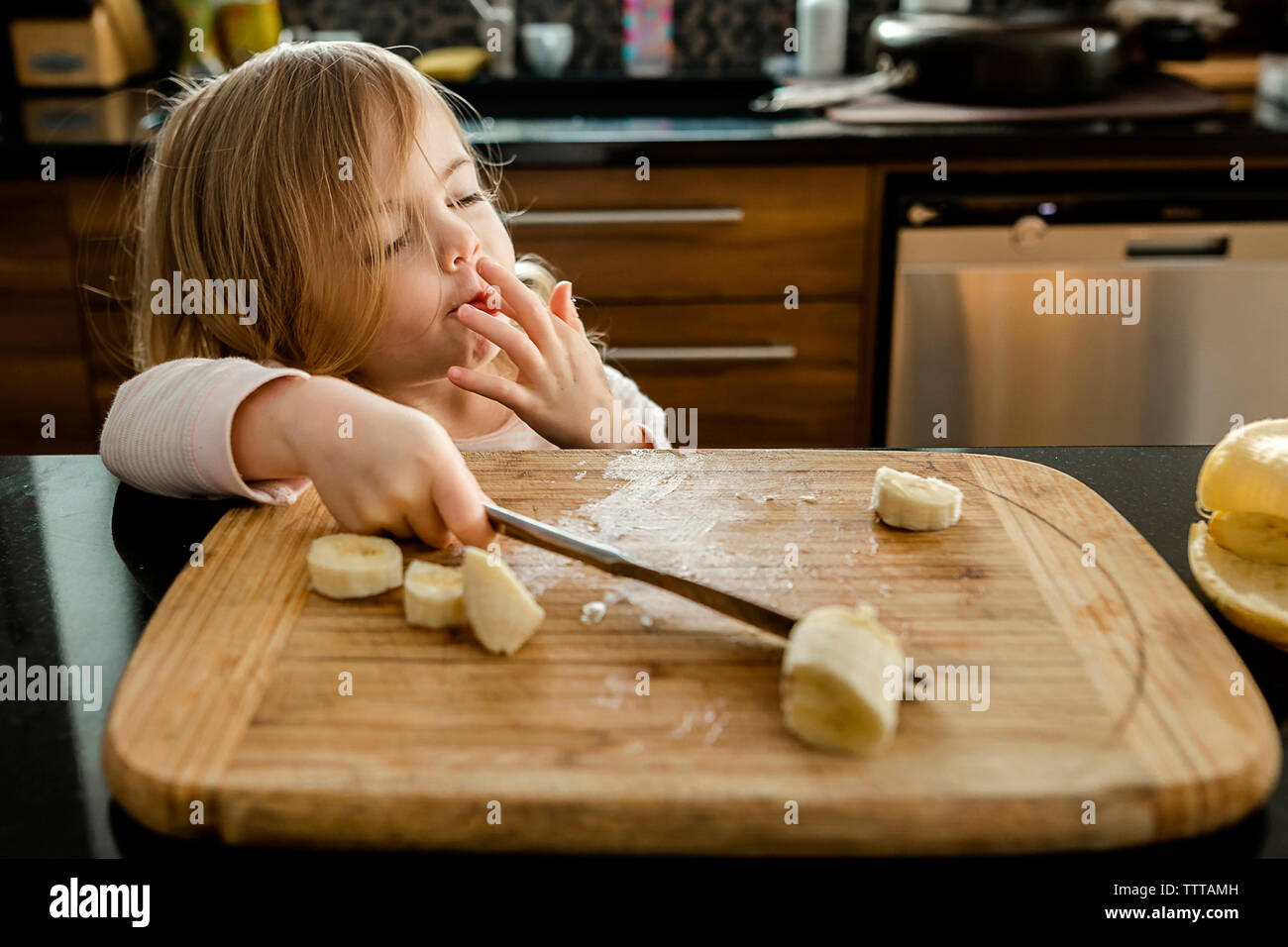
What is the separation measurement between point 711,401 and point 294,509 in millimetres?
1438

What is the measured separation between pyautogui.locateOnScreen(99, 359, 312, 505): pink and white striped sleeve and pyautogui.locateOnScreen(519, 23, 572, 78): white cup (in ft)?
6.30

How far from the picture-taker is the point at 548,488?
873 mm

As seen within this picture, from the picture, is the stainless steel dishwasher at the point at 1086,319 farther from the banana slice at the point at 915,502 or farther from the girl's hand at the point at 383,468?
the girl's hand at the point at 383,468

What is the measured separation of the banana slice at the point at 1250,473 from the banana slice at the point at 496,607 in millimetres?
439

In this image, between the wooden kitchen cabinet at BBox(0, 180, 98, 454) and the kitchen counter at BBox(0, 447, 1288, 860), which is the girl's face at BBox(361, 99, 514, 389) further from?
the wooden kitchen cabinet at BBox(0, 180, 98, 454)

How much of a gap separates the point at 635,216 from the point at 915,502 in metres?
1.39

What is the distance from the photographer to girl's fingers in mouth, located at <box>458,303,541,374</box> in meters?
1.05

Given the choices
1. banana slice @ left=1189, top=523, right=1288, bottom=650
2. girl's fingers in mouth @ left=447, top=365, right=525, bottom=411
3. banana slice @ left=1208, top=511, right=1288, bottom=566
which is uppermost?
girl's fingers in mouth @ left=447, top=365, right=525, bottom=411

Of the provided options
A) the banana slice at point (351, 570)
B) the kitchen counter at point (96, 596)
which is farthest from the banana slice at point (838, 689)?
the banana slice at point (351, 570)

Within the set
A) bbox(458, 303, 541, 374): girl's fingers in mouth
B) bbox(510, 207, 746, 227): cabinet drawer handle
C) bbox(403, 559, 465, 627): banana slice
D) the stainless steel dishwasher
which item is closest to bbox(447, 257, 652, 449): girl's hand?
bbox(458, 303, 541, 374): girl's fingers in mouth
